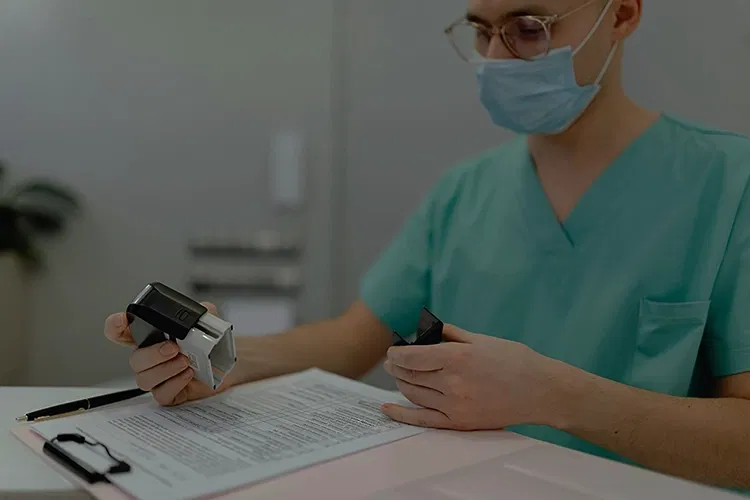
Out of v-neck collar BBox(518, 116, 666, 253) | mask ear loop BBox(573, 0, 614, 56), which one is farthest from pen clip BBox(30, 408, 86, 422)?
mask ear loop BBox(573, 0, 614, 56)

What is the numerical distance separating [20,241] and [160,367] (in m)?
1.37

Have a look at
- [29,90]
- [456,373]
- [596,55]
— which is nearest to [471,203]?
[596,55]

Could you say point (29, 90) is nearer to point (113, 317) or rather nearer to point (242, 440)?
point (113, 317)

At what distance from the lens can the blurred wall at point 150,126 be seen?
192cm

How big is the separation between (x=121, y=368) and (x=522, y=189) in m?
1.45

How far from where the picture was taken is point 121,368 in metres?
1.99

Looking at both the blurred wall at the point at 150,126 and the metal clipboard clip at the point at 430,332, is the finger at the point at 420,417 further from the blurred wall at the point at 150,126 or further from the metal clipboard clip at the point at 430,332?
the blurred wall at the point at 150,126

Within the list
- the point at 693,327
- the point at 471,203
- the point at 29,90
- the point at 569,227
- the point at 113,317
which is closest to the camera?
the point at 113,317

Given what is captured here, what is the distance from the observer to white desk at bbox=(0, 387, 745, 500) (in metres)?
0.50

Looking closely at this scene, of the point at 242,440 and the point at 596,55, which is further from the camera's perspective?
the point at 596,55

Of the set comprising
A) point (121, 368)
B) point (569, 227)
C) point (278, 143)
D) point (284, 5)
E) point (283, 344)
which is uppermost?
point (284, 5)

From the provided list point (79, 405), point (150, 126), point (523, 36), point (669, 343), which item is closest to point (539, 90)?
point (523, 36)

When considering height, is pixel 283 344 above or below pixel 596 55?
below

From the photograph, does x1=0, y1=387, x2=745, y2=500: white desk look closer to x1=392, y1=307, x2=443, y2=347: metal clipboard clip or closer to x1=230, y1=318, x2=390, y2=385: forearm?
Result: x1=392, y1=307, x2=443, y2=347: metal clipboard clip
